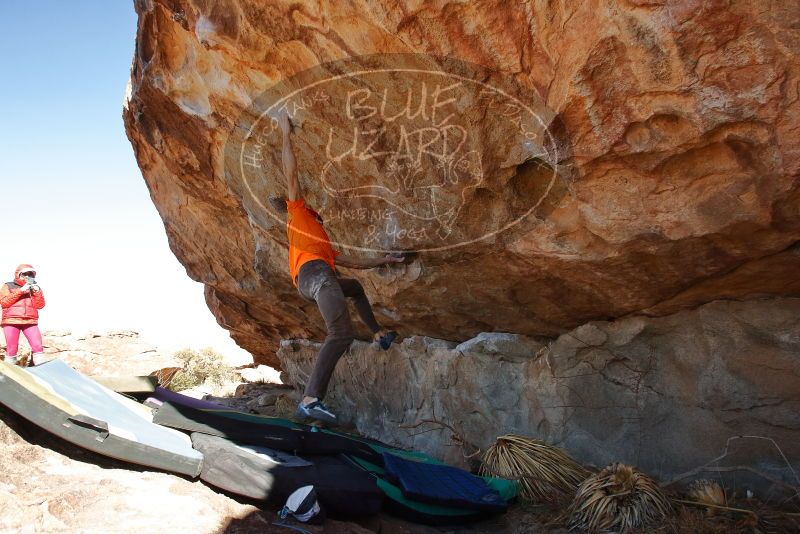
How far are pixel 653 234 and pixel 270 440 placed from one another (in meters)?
2.16

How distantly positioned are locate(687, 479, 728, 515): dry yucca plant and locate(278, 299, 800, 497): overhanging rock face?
0.17 meters

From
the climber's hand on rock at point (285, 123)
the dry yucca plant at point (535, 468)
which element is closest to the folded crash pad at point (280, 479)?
the dry yucca plant at point (535, 468)

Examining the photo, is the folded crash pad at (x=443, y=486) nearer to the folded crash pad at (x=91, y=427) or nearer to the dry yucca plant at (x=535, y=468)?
the dry yucca plant at (x=535, y=468)

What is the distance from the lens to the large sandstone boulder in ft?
7.55

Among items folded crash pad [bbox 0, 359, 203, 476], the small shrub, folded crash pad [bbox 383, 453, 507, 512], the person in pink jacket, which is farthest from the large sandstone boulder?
the small shrub

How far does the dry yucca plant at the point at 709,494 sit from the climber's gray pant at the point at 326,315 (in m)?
1.97

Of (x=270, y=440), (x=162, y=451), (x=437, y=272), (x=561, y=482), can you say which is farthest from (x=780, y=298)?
(x=162, y=451)

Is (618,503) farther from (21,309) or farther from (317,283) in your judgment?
(21,309)

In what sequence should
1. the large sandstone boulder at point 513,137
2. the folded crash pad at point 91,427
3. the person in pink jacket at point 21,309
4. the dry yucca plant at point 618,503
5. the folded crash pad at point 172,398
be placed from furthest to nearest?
the person in pink jacket at point 21,309 < the folded crash pad at point 172,398 < the dry yucca plant at point 618,503 < the folded crash pad at point 91,427 < the large sandstone boulder at point 513,137

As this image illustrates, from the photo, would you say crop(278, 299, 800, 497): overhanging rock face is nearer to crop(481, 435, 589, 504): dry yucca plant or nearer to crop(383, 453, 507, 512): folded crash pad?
crop(481, 435, 589, 504): dry yucca plant

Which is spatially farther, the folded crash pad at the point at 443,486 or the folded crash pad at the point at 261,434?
the folded crash pad at the point at 261,434

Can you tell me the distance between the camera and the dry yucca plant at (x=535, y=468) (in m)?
3.15

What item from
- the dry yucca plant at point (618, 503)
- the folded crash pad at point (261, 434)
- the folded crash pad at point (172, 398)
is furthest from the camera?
Result: the folded crash pad at point (172, 398)

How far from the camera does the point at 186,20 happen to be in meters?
3.82
